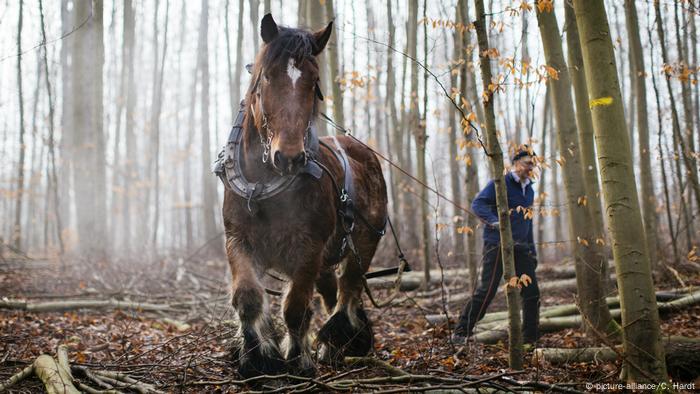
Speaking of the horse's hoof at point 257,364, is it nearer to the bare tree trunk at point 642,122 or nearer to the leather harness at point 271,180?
the leather harness at point 271,180

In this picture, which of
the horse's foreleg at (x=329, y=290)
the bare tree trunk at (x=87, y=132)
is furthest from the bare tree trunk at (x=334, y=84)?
the bare tree trunk at (x=87, y=132)

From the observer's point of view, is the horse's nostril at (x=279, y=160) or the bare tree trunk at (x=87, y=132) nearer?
the horse's nostril at (x=279, y=160)

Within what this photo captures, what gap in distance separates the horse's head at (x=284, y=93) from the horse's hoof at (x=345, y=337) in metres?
2.19

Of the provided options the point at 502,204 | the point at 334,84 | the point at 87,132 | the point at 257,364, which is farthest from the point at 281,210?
the point at 87,132

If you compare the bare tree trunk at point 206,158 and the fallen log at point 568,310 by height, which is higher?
the bare tree trunk at point 206,158

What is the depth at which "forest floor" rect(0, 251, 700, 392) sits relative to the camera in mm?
3486

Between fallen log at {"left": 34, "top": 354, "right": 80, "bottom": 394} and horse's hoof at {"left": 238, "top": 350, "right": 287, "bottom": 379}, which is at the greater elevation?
fallen log at {"left": 34, "top": 354, "right": 80, "bottom": 394}

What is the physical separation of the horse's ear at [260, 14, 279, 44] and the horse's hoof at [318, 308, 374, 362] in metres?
2.92

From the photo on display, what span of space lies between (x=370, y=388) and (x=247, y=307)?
43.1 inches

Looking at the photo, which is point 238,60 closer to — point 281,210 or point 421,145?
point 421,145

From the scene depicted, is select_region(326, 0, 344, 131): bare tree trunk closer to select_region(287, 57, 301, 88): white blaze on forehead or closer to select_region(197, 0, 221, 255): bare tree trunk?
select_region(287, 57, 301, 88): white blaze on forehead

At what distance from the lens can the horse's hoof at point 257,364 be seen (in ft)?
12.3

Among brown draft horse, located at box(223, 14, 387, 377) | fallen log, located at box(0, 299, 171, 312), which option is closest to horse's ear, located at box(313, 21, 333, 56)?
brown draft horse, located at box(223, 14, 387, 377)

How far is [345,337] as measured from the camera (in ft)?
17.1
